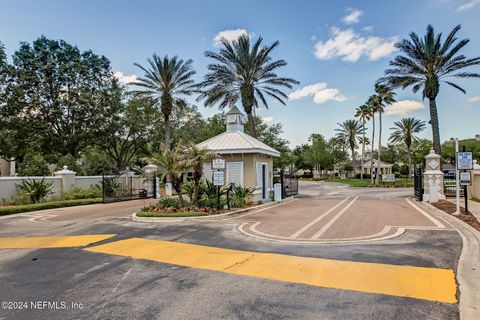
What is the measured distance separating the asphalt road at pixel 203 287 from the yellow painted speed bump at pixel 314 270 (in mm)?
244

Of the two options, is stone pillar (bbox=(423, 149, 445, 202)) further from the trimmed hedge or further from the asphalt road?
the trimmed hedge

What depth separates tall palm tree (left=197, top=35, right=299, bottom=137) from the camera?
25922mm

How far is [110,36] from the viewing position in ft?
56.5

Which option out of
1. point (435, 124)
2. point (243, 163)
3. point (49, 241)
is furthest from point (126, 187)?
point (435, 124)

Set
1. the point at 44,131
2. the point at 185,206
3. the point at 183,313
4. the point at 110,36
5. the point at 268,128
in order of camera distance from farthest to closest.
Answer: the point at 268,128 → the point at 44,131 → the point at 110,36 → the point at 185,206 → the point at 183,313

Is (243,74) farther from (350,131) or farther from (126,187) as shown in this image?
(350,131)

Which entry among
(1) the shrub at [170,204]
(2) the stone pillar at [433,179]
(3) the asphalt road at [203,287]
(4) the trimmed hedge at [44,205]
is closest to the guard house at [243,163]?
(1) the shrub at [170,204]

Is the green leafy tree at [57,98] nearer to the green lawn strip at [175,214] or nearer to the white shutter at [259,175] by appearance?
the white shutter at [259,175]

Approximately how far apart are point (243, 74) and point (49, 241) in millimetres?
Result: 20610

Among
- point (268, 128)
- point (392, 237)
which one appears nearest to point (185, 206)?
point (392, 237)

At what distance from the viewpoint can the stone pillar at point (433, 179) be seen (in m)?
17.1

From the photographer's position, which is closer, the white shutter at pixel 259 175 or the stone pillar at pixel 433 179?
the stone pillar at pixel 433 179

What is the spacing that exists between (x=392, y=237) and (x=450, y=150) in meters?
68.8

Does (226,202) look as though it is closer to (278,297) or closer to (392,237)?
(392,237)
